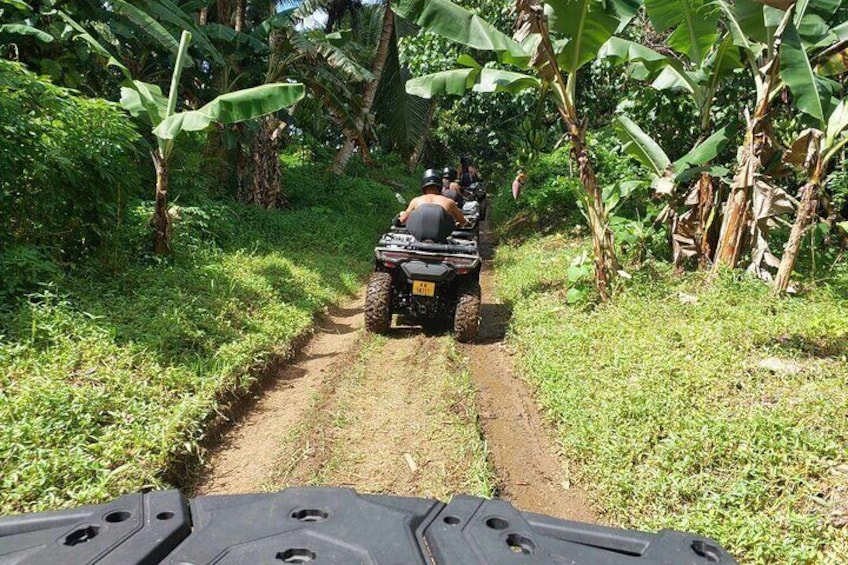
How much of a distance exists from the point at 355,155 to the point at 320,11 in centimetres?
853

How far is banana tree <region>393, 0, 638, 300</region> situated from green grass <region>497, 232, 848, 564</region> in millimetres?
1036

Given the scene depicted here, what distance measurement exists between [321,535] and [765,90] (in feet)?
19.9

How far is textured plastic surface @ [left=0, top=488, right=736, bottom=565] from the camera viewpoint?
117 cm

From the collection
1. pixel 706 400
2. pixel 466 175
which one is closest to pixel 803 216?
pixel 706 400

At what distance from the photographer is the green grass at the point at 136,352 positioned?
10.4ft

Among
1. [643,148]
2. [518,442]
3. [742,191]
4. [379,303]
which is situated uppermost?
[643,148]

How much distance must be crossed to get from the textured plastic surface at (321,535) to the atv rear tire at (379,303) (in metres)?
4.77

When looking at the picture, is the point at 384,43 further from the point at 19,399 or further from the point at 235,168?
the point at 19,399

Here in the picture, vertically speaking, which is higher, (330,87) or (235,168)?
(330,87)

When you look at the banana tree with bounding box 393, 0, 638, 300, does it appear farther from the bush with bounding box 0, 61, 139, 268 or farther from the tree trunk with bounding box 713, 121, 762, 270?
the bush with bounding box 0, 61, 139, 268

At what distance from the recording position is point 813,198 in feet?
16.7

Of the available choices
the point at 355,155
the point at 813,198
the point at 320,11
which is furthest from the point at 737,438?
the point at 355,155

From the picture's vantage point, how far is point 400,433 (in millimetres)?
4066

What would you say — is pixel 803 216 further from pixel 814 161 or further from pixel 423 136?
pixel 423 136
